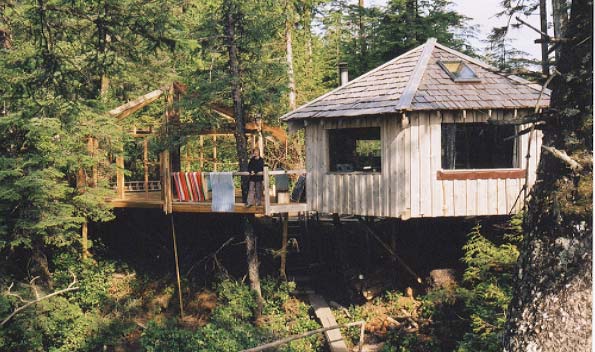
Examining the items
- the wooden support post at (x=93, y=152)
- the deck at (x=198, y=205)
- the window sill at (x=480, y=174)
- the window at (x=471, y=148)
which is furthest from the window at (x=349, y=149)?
the wooden support post at (x=93, y=152)

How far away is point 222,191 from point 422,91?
17.8ft

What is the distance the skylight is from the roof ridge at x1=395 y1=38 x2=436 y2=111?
43 cm

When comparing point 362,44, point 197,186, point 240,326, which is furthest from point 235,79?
point 362,44

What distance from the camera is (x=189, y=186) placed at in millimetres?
16297

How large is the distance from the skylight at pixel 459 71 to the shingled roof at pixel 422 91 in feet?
0.25

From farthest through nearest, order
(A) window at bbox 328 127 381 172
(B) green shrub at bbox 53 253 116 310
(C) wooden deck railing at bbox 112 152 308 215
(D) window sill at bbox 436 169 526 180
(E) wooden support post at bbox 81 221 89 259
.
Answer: (E) wooden support post at bbox 81 221 89 259 < (B) green shrub at bbox 53 253 116 310 < (A) window at bbox 328 127 381 172 < (C) wooden deck railing at bbox 112 152 308 215 < (D) window sill at bbox 436 169 526 180

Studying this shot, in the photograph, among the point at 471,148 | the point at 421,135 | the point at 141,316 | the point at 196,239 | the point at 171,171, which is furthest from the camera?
the point at 196,239

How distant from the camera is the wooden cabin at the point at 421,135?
42.4ft

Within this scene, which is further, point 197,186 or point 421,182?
point 197,186

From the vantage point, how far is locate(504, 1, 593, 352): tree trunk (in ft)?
18.1

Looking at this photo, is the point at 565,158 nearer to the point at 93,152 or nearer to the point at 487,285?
the point at 487,285

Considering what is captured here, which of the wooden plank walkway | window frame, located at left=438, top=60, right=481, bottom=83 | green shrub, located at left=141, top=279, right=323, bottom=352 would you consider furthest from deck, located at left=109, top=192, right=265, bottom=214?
window frame, located at left=438, top=60, right=481, bottom=83

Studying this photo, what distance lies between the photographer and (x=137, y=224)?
2080 cm

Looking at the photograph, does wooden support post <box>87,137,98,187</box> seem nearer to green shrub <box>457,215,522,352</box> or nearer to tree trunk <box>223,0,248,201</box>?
tree trunk <box>223,0,248,201</box>
